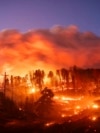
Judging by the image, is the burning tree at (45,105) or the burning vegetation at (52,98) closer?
the burning vegetation at (52,98)

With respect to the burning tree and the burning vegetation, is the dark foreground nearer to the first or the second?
the burning vegetation

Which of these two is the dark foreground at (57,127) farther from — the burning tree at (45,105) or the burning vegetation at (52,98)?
the burning tree at (45,105)

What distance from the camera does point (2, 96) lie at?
78188mm

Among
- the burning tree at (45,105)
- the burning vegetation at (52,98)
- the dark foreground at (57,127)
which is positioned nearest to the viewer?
the dark foreground at (57,127)

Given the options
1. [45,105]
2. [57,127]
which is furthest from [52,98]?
[57,127]

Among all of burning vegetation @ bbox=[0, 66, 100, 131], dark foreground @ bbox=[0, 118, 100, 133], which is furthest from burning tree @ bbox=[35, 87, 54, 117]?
dark foreground @ bbox=[0, 118, 100, 133]

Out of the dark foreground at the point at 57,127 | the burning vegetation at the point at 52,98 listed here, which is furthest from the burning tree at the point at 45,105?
the dark foreground at the point at 57,127

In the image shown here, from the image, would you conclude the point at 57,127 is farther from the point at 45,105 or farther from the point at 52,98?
the point at 52,98

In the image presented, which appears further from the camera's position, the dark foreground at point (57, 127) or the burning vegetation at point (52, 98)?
the burning vegetation at point (52, 98)

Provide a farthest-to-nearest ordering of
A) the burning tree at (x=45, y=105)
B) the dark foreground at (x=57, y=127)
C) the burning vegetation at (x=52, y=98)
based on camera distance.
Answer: the burning tree at (x=45, y=105) → the burning vegetation at (x=52, y=98) → the dark foreground at (x=57, y=127)

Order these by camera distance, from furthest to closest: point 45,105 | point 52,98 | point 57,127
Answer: point 52,98 → point 45,105 → point 57,127

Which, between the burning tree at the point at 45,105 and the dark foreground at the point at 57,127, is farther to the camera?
the burning tree at the point at 45,105

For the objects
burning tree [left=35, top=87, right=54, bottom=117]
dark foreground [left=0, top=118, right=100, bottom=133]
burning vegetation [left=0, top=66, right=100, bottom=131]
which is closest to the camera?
dark foreground [left=0, top=118, right=100, bottom=133]

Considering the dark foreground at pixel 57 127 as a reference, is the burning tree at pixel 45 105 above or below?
above
